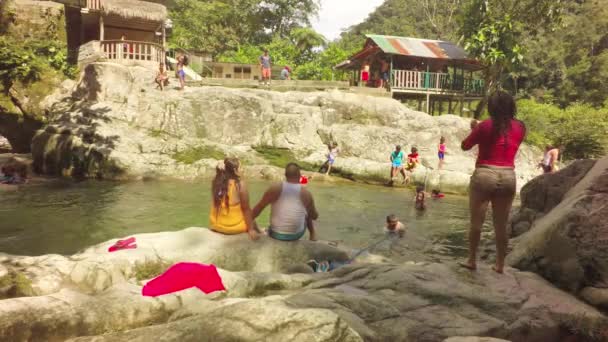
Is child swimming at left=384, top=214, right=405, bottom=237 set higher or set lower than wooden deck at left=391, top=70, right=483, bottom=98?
lower

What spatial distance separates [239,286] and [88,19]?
24.0 m

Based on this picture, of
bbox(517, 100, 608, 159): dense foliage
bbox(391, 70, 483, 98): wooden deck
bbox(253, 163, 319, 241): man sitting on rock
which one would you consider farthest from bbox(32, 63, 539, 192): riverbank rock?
bbox(253, 163, 319, 241): man sitting on rock

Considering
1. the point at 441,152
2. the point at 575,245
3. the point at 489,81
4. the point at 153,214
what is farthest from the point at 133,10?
the point at 575,245

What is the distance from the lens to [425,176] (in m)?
16.8

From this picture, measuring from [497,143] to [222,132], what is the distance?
15.7 meters

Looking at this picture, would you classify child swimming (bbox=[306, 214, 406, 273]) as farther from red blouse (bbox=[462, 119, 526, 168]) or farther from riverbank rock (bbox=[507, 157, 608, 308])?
red blouse (bbox=[462, 119, 526, 168])

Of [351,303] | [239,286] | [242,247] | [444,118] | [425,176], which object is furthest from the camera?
[444,118]

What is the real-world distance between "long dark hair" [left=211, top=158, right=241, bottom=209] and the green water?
139 inches

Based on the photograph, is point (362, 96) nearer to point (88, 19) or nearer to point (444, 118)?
point (444, 118)

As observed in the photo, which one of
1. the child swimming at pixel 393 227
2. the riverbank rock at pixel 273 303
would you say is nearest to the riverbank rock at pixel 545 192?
the child swimming at pixel 393 227

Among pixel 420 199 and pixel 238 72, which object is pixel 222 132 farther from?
pixel 238 72

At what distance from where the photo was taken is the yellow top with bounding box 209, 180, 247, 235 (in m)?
5.66

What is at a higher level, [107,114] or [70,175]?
[107,114]

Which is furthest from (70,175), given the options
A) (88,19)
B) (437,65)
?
(437,65)
